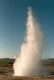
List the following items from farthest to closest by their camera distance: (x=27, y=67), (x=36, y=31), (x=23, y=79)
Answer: (x=36, y=31) → (x=27, y=67) → (x=23, y=79)

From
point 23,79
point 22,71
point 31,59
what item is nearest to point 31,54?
point 31,59

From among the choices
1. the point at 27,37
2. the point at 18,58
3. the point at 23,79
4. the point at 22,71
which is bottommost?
the point at 23,79

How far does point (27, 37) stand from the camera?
4722cm

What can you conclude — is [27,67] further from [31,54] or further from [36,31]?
[36,31]

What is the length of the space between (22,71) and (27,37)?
7182mm

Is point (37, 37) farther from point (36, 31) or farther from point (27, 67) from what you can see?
point (27, 67)

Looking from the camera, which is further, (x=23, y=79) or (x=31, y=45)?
(x=31, y=45)

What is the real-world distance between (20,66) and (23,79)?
9733 mm

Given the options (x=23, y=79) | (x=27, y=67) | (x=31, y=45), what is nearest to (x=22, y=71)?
(x=27, y=67)

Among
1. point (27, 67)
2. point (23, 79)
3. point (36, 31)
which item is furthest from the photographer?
point (36, 31)

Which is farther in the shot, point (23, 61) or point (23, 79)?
point (23, 61)

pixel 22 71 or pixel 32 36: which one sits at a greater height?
pixel 32 36

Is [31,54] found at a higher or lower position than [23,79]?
higher

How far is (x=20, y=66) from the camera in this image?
4594cm
